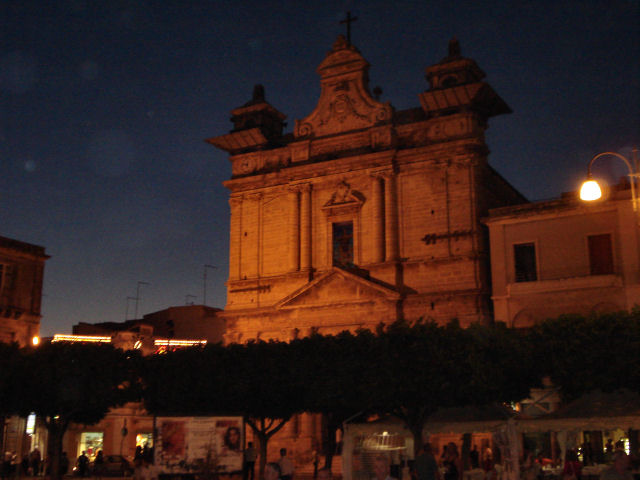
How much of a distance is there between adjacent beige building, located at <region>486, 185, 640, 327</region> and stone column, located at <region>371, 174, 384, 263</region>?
17.1 feet

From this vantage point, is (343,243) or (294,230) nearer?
(343,243)

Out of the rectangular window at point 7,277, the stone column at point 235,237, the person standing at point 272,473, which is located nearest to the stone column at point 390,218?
the stone column at point 235,237

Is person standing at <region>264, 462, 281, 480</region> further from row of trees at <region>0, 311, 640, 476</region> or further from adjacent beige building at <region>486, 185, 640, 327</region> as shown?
adjacent beige building at <region>486, 185, 640, 327</region>

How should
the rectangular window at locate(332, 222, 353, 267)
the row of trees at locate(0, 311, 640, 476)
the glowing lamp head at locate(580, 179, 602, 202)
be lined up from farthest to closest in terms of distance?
the rectangular window at locate(332, 222, 353, 267) → the row of trees at locate(0, 311, 640, 476) → the glowing lamp head at locate(580, 179, 602, 202)

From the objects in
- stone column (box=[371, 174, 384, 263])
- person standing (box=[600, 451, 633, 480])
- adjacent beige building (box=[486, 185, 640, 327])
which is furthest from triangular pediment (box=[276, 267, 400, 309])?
person standing (box=[600, 451, 633, 480])

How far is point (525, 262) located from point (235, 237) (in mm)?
15211

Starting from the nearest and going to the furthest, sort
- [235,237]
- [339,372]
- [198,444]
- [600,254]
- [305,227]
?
1. [198,444]
2. [339,372]
3. [600,254]
4. [305,227]
5. [235,237]

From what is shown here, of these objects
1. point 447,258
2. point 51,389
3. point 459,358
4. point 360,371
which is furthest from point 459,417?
point 51,389

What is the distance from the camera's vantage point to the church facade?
35.9 meters

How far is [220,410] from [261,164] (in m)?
16.7

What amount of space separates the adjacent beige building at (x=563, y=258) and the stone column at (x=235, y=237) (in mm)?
13365

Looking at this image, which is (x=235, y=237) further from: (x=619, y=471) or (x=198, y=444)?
(x=619, y=471)

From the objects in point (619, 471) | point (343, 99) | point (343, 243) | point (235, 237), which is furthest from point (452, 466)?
point (343, 99)

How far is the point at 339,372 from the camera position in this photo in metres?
26.9
